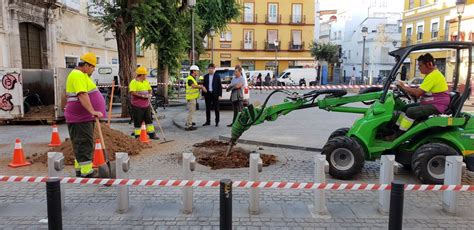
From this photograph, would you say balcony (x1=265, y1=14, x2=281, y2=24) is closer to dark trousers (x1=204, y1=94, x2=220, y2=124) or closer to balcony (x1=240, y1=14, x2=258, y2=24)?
balcony (x1=240, y1=14, x2=258, y2=24)

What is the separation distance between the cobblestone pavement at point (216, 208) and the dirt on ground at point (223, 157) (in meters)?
0.34

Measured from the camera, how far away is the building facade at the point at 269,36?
53531mm

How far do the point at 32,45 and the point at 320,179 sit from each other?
18448mm

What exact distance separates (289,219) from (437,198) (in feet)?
7.16

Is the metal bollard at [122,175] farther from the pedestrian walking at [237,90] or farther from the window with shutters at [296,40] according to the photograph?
the window with shutters at [296,40]

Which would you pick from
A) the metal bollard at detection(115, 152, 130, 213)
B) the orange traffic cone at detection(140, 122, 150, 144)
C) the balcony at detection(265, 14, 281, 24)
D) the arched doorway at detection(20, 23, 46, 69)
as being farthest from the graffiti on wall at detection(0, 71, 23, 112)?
the balcony at detection(265, 14, 281, 24)

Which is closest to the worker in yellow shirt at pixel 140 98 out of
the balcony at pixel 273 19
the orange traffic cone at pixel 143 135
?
the orange traffic cone at pixel 143 135

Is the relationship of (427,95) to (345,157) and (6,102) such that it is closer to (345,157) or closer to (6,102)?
(345,157)

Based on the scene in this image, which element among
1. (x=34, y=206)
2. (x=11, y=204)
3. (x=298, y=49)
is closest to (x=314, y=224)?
(x=34, y=206)

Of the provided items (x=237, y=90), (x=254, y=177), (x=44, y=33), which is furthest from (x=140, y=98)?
(x=44, y=33)

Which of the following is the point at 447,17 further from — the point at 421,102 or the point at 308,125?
the point at 421,102

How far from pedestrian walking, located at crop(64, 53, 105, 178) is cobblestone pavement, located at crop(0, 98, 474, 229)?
409 millimetres

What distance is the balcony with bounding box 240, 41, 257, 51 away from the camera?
53.5 m

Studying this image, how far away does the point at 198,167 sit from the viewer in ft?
22.7
